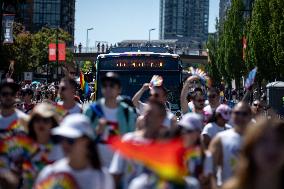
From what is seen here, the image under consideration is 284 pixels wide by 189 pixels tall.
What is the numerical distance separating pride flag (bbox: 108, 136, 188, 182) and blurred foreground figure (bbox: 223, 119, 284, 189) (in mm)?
386

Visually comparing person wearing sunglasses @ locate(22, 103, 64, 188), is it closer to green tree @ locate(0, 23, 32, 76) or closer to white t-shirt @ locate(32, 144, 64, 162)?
white t-shirt @ locate(32, 144, 64, 162)

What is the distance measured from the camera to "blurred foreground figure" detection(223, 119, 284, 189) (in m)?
3.70

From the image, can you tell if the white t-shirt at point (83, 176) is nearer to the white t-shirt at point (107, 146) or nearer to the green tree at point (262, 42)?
the white t-shirt at point (107, 146)

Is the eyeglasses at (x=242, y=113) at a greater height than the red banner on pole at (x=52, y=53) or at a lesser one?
lesser

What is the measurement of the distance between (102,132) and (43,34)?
78245 millimetres

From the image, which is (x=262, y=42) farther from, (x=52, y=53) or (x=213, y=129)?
(x=213, y=129)

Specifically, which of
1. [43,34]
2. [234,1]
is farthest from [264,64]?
[43,34]

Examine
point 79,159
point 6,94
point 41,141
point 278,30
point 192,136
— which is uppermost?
point 278,30

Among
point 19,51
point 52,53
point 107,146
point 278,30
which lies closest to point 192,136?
point 107,146

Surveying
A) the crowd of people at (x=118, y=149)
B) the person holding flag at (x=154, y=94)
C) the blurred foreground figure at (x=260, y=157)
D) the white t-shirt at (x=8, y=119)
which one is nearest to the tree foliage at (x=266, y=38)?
the person holding flag at (x=154, y=94)

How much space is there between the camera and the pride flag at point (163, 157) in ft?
12.9

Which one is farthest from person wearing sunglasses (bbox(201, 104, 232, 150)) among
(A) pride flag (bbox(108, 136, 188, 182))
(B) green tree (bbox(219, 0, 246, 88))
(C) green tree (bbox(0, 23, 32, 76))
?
(B) green tree (bbox(219, 0, 246, 88))

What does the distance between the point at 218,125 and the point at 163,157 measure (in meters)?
5.17

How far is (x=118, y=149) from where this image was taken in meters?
4.54
